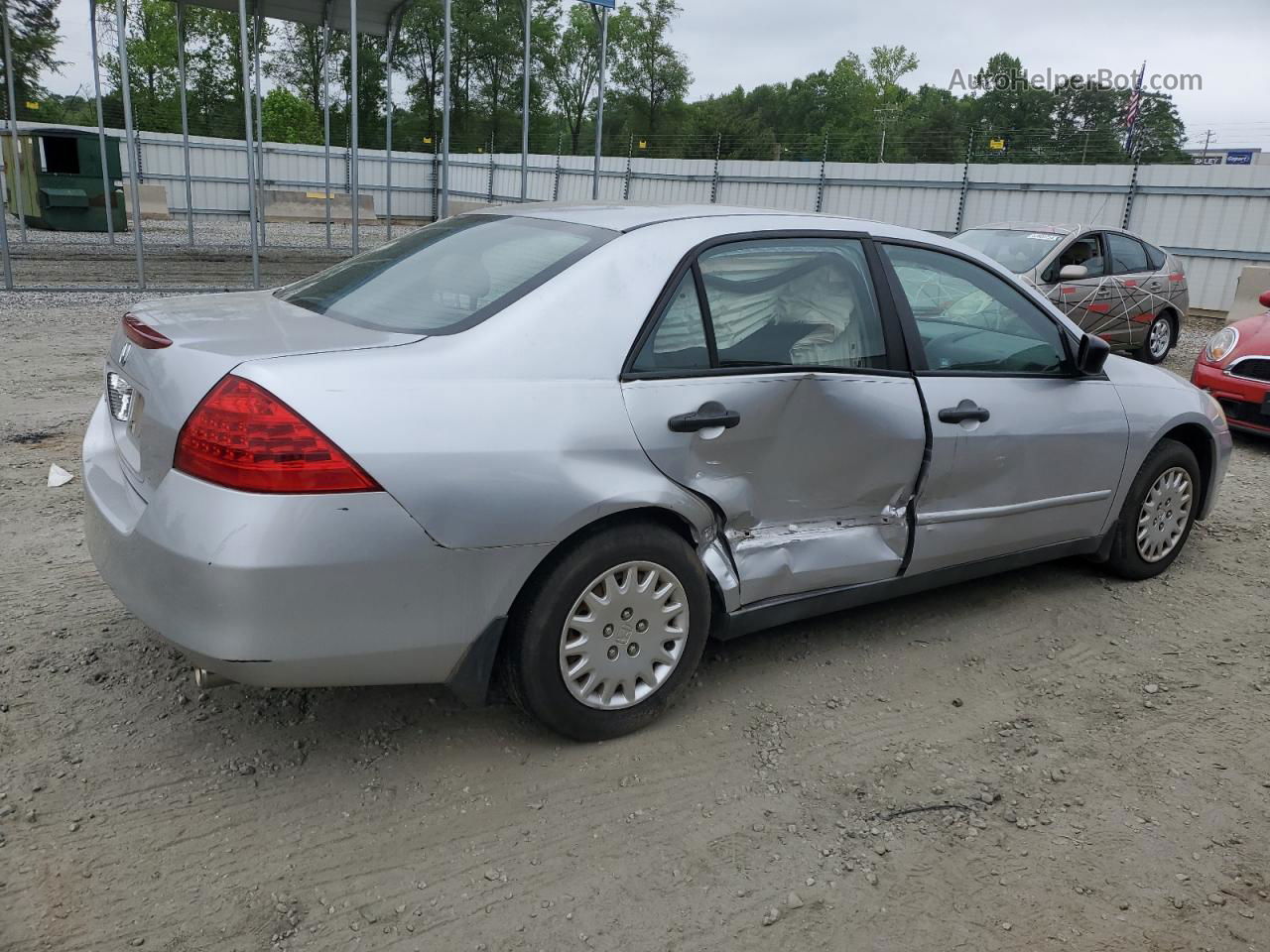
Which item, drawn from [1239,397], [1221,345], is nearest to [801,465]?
[1239,397]

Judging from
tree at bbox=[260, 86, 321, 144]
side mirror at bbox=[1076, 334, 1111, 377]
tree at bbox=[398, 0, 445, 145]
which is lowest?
side mirror at bbox=[1076, 334, 1111, 377]

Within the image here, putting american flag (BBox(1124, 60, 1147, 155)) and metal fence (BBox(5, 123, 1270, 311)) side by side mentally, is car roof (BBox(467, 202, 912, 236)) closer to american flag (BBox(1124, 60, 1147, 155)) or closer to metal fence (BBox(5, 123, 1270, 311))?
metal fence (BBox(5, 123, 1270, 311))

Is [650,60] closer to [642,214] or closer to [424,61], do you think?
[424,61]

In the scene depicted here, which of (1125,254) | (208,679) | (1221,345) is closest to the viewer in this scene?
(208,679)

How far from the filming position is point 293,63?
47.8m

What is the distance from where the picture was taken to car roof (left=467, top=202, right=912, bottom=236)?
3324 millimetres

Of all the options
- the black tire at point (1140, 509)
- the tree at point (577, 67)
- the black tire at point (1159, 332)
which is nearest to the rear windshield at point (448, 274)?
the black tire at point (1140, 509)

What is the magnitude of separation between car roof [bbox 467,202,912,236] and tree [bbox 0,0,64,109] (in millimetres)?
42344

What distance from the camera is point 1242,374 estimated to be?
777 cm

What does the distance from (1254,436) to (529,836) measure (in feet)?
26.2

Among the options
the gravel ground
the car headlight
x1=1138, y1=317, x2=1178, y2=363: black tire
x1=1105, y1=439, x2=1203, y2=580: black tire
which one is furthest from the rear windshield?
the gravel ground

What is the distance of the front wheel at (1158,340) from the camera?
1203 cm

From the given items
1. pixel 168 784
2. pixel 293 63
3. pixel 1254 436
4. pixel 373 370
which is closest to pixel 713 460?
pixel 373 370

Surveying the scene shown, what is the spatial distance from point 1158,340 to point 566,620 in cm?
1157
